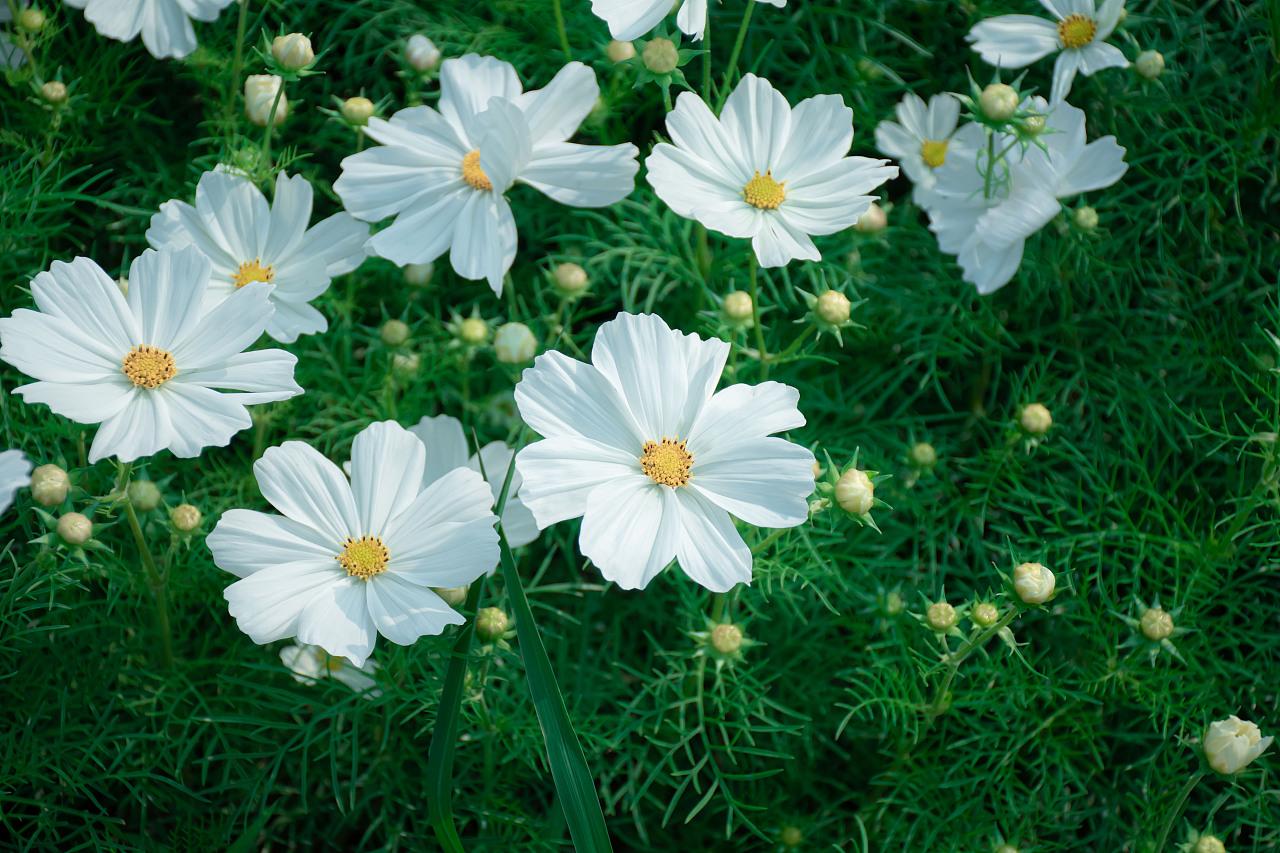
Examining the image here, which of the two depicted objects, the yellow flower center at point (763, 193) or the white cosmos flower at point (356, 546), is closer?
the white cosmos flower at point (356, 546)

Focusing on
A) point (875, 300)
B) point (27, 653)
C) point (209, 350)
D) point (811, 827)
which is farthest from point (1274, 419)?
point (27, 653)

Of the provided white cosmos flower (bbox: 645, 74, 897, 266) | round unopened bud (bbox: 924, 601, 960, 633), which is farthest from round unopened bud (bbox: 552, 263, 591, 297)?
round unopened bud (bbox: 924, 601, 960, 633)

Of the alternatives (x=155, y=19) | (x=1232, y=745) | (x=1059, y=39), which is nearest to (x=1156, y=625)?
(x=1232, y=745)

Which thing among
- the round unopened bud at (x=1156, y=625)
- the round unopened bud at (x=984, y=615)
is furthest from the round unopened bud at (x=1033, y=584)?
the round unopened bud at (x=1156, y=625)

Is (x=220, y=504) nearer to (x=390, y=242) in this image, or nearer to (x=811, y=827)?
(x=390, y=242)

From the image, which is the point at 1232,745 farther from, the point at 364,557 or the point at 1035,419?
the point at 364,557

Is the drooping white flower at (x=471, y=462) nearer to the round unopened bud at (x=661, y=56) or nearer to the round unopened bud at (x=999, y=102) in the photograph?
the round unopened bud at (x=661, y=56)

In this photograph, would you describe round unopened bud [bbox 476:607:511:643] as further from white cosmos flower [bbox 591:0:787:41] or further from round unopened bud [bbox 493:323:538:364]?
white cosmos flower [bbox 591:0:787:41]
